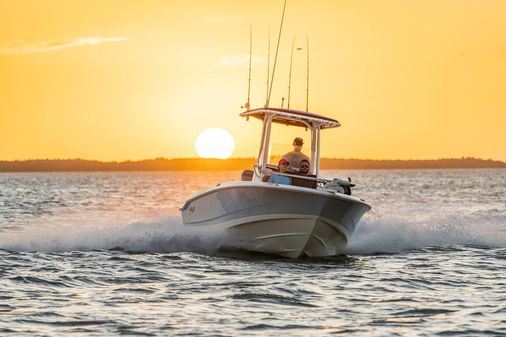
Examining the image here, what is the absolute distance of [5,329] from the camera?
36.7 ft

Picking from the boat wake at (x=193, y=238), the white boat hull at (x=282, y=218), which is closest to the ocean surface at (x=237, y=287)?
the boat wake at (x=193, y=238)

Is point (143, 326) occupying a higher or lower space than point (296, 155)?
lower

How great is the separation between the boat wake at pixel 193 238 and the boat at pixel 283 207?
29.5 inches

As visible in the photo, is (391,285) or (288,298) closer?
(288,298)

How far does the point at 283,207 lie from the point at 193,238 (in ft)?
12.2

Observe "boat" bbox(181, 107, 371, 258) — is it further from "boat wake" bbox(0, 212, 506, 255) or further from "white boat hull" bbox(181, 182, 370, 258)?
"boat wake" bbox(0, 212, 506, 255)

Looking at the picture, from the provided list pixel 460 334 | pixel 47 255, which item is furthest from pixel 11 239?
pixel 460 334

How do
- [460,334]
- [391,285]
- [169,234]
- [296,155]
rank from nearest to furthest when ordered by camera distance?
[460,334] → [391,285] → [296,155] → [169,234]

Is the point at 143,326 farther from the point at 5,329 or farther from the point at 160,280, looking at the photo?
the point at 160,280

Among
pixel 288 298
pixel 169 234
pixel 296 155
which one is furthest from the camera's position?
pixel 169 234

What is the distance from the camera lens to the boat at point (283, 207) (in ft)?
59.6

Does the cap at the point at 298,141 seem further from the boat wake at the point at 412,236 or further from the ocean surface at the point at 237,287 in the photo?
the boat wake at the point at 412,236

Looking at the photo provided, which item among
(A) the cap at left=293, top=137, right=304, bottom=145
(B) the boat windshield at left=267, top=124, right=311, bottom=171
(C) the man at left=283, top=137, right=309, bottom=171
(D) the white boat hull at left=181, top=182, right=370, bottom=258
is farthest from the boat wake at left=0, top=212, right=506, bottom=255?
(A) the cap at left=293, top=137, right=304, bottom=145

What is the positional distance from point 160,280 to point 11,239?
922 centimetres
